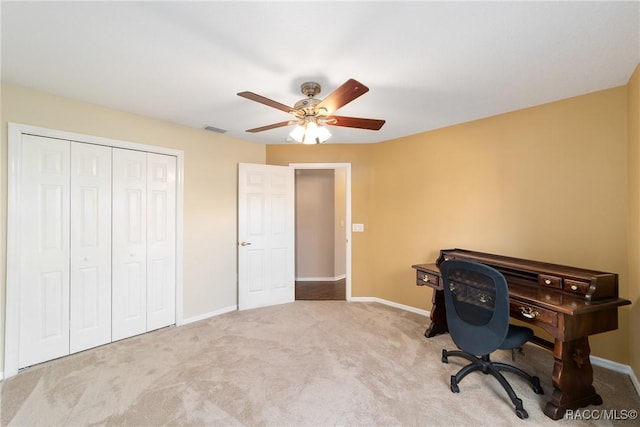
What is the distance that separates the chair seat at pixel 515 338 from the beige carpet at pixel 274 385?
1.29ft

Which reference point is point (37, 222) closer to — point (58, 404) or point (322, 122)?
point (58, 404)

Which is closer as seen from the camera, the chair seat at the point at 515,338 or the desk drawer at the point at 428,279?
the chair seat at the point at 515,338

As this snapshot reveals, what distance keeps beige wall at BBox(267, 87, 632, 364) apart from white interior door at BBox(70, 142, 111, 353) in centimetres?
213

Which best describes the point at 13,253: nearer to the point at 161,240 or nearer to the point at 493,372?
the point at 161,240

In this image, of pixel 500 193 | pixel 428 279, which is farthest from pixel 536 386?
pixel 500 193

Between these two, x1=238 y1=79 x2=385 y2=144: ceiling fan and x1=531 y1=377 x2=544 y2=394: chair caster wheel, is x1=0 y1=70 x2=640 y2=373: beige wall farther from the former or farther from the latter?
x1=238 y1=79 x2=385 y2=144: ceiling fan

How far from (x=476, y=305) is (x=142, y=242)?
3250 mm

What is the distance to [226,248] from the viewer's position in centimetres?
367

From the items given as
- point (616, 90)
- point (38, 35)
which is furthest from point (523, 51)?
point (38, 35)

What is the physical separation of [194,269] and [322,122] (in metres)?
2.44

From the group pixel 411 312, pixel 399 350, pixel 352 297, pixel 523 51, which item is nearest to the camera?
pixel 523 51

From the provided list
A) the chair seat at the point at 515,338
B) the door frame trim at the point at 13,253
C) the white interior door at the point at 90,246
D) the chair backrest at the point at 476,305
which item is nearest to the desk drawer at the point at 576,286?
the chair seat at the point at 515,338

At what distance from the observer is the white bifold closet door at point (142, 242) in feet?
9.12

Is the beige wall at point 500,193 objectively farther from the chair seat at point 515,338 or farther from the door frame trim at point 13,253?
the door frame trim at point 13,253
